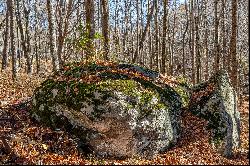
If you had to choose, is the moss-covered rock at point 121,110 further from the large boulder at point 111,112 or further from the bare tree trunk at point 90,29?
the bare tree trunk at point 90,29

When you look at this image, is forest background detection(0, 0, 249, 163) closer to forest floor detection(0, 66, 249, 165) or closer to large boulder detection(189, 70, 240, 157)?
large boulder detection(189, 70, 240, 157)

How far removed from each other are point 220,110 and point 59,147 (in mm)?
4989

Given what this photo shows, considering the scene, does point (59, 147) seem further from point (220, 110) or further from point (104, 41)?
point (104, 41)

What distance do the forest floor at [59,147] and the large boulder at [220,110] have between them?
263 millimetres

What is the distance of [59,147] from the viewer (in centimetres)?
899

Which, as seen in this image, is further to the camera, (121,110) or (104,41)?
(104,41)

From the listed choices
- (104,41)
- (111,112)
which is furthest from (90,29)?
(111,112)

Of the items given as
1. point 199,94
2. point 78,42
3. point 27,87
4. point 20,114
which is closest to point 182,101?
point 199,94

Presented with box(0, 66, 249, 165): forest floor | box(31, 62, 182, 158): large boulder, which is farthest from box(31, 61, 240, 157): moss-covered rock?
box(0, 66, 249, 165): forest floor

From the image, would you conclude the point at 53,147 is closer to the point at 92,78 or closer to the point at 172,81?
the point at 92,78

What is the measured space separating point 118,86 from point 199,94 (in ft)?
11.9

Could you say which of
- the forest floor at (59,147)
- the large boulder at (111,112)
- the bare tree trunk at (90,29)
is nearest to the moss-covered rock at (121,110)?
the large boulder at (111,112)

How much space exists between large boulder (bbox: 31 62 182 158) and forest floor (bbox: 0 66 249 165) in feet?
1.03

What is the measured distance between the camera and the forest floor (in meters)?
8.27
